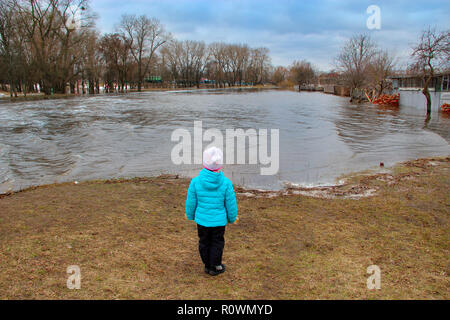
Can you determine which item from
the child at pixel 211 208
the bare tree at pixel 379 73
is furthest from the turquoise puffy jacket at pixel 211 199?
the bare tree at pixel 379 73

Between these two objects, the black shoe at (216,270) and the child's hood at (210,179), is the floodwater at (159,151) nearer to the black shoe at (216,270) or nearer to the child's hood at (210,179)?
the black shoe at (216,270)

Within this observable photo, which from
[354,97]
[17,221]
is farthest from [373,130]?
[354,97]

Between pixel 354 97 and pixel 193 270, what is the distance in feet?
191

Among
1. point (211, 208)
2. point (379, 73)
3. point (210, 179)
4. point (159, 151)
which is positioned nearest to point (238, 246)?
point (211, 208)

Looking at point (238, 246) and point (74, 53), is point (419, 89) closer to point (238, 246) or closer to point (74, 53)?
point (238, 246)

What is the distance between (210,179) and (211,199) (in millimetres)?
247

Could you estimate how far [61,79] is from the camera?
204 ft

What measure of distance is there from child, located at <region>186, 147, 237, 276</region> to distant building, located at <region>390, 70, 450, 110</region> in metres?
32.5

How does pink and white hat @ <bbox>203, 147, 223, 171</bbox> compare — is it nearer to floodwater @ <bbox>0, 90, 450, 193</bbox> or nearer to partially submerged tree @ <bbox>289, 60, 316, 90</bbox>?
floodwater @ <bbox>0, 90, 450, 193</bbox>

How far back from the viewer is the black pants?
13.0 ft

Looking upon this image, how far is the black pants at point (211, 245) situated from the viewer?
396 cm

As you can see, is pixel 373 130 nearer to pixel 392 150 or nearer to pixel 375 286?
pixel 392 150

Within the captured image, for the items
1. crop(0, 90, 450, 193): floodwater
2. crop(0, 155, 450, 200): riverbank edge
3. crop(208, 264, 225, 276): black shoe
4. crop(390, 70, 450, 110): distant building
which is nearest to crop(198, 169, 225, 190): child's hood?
crop(208, 264, 225, 276): black shoe

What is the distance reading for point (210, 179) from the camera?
383 cm
